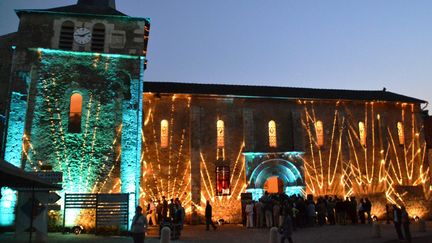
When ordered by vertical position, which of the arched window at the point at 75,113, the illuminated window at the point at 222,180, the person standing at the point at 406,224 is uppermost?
the arched window at the point at 75,113

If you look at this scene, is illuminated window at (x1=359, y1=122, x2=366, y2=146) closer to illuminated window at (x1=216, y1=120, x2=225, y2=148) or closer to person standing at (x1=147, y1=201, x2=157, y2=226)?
illuminated window at (x1=216, y1=120, x2=225, y2=148)

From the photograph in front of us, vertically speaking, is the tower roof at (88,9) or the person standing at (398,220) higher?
the tower roof at (88,9)

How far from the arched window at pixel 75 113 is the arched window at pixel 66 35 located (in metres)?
2.42

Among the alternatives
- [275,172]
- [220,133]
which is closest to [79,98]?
[220,133]

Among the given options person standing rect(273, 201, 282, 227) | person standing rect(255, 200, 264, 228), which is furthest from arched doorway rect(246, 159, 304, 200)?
person standing rect(273, 201, 282, 227)

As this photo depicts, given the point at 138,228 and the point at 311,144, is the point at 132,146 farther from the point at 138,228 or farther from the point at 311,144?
the point at 311,144

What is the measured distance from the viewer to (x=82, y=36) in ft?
63.1

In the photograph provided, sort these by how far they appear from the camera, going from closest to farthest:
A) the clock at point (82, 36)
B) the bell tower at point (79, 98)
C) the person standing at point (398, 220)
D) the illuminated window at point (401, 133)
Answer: the person standing at point (398, 220) < the bell tower at point (79, 98) < the clock at point (82, 36) < the illuminated window at point (401, 133)

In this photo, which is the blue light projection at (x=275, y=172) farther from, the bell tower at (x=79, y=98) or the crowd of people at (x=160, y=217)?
the bell tower at (x=79, y=98)

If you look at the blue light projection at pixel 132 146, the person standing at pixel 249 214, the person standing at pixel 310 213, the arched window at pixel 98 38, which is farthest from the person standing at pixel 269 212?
the arched window at pixel 98 38

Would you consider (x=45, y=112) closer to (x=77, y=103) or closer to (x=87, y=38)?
(x=77, y=103)

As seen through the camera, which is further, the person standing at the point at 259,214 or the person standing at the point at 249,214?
the person standing at the point at 249,214

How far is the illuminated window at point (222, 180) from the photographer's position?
25156mm

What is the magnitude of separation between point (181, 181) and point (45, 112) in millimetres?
9783
